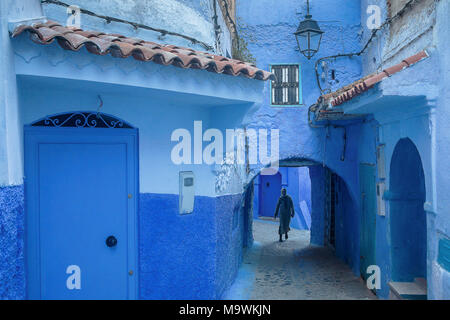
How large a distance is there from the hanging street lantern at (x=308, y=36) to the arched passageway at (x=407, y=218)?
3.95m

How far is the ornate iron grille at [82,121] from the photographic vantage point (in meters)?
3.96

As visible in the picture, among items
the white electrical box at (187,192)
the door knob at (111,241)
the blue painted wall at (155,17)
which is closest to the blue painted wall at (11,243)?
the door knob at (111,241)

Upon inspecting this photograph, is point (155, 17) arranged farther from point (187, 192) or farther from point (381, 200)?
point (381, 200)

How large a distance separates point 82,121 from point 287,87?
6405 millimetres

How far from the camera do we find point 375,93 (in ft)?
15.7

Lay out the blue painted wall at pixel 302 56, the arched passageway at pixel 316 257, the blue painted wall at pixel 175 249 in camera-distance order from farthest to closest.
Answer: the blue painted wall at pixel 302 56
the arched passageway at pixel 316 257
the blue painted wall at pixel 175 249

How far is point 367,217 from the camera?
7926 millimetres

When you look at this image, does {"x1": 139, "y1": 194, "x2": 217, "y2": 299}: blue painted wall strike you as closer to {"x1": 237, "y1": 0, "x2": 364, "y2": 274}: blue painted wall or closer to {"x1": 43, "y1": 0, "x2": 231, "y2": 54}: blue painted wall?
{"x1": 43, "y1": 0, "x2": 231, "y2": 54}: blue painted wall

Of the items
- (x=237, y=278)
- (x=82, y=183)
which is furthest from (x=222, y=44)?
(x=237, y=278)

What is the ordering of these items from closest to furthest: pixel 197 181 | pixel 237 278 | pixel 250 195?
pixel 197 181 → pixel 237 278 → pixel 250 195

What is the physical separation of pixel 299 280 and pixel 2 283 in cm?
698

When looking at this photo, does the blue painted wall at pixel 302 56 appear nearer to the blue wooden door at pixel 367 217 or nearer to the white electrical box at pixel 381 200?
the blue wooden door at pixel 367 217
